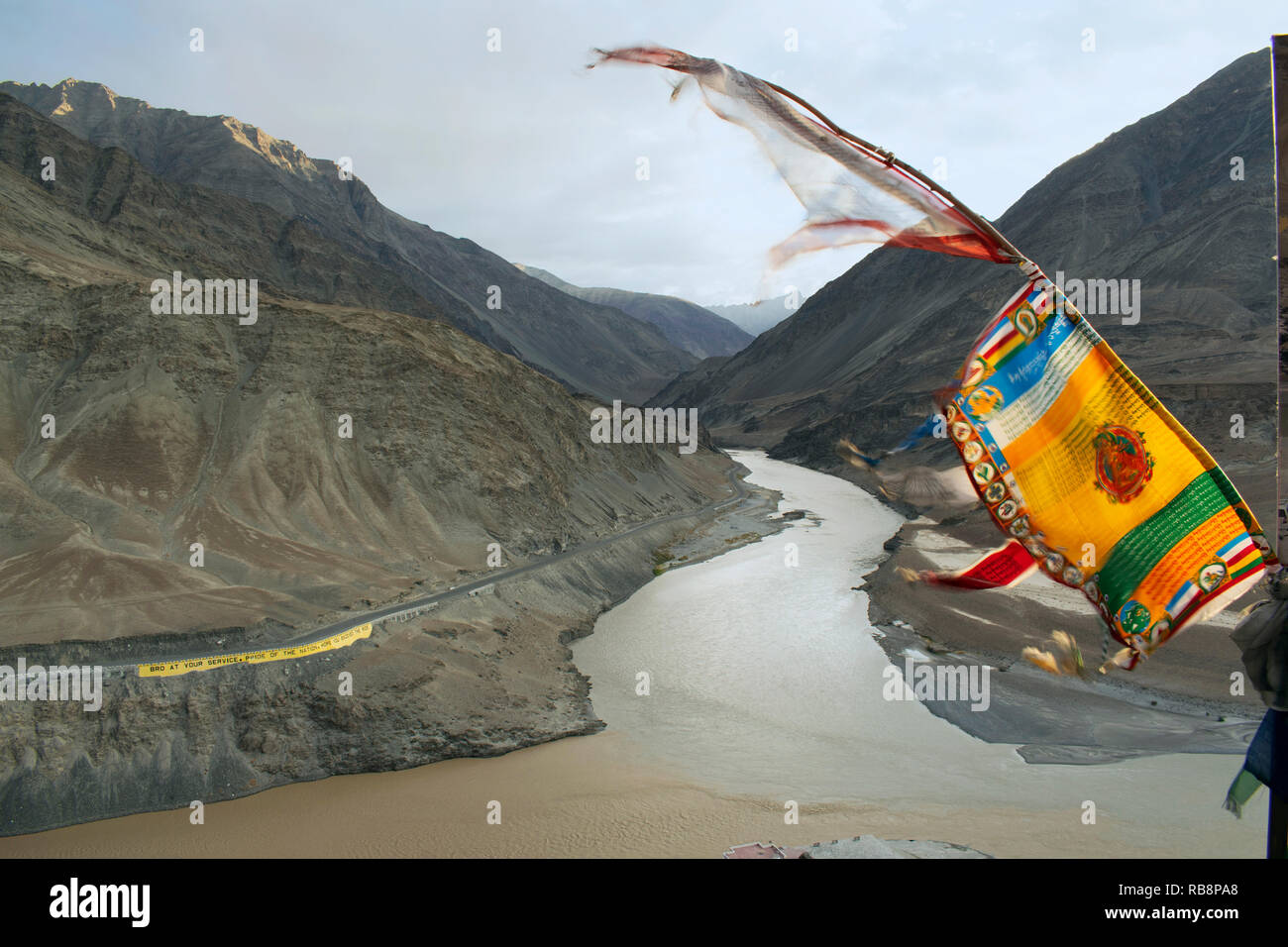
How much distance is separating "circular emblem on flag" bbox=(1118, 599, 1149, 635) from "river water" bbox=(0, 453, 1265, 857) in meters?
12.2

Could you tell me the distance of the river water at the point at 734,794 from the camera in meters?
14.7

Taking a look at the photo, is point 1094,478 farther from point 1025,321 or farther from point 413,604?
point 413,604

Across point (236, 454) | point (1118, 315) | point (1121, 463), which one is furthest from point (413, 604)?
point (1118, 315)

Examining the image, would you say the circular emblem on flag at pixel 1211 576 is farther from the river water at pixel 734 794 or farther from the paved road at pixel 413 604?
the paved road at pixel 413 604

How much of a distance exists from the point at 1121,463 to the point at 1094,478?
0.39ft

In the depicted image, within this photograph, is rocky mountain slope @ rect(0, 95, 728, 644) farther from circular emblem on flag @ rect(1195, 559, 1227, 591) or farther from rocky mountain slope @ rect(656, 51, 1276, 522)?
rocky mountain slope @ rect(656, 51, 1276, 522)

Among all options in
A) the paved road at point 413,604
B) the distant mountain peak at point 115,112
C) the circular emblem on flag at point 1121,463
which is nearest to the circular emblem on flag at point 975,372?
the circular emblem on flag at point 1121,463

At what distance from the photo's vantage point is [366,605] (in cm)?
2447

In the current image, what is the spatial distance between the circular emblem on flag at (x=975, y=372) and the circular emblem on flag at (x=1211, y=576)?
3.84 feet

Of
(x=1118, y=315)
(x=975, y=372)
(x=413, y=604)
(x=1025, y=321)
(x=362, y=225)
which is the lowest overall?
(x=413, y=604)

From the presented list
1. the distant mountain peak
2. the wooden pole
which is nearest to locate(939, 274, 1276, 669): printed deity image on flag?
the wooden pole

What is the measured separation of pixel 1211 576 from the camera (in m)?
3.37

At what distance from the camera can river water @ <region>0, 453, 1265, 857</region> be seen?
48.4 feet

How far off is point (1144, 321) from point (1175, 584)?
79.1 metres
